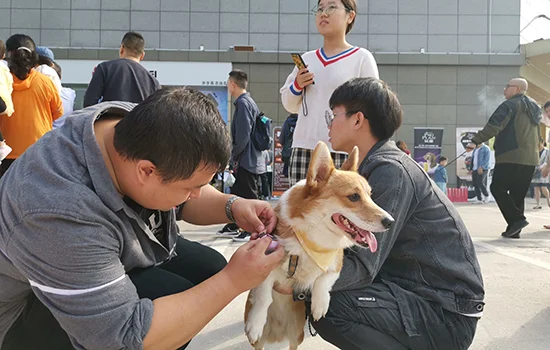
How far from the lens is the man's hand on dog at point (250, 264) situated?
3.93 ft

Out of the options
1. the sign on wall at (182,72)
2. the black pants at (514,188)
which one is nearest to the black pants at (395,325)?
the black pants at (514,188)

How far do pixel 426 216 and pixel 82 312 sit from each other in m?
1.20

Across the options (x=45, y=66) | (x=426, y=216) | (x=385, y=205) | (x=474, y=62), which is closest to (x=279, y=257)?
(x=385, y=205)

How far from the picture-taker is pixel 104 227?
1.08 meters

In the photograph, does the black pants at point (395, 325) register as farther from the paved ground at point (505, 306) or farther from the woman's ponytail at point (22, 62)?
the woman's ponytail at point (22, 62)

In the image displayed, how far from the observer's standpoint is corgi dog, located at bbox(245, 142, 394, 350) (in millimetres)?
1566

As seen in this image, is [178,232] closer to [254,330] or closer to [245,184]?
[254,330]

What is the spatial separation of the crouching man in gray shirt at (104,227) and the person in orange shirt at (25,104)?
2355 millimetres

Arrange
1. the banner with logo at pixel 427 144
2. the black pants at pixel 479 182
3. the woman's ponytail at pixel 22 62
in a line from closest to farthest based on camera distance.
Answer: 1. the woman's ponytail at pixel 22 62
2. the black pants at pixel 479 182
3. the banner with logo at pixel 427 144

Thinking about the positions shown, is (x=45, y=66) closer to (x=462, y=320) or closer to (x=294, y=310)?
(x=294, y=310)

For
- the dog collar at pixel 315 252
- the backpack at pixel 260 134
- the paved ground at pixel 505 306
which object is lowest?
the paved ground at pixel 505 306

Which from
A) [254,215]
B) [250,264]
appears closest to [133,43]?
[254,215]

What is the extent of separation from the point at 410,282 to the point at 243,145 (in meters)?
3.09

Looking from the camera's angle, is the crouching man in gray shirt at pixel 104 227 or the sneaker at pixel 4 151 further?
the sneaker at pixel 4 151
